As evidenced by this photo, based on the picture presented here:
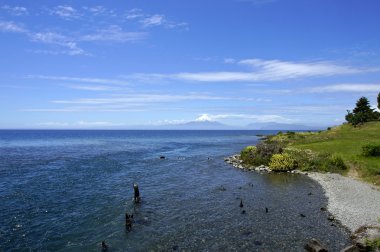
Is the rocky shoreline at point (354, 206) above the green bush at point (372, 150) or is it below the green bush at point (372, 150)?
below

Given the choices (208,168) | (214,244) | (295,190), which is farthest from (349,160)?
(214,244)

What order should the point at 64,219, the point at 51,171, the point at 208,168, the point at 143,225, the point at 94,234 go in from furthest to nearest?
the point at 208,168
the point at 51,171
the point at 64,219
the point at 143,225
the point at 94,234

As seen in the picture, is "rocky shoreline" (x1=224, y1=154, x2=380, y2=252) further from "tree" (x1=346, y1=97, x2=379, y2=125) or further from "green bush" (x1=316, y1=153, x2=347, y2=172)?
"tree" (x1=346, y1=97, x2=379, y2=125)

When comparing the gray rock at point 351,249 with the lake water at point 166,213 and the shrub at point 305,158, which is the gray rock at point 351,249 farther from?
the shrub at point 305,158

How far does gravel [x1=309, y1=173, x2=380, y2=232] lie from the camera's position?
95.8 ft

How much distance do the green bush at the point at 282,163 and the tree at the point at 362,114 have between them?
62.6 metres

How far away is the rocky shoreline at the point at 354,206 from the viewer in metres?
24.2

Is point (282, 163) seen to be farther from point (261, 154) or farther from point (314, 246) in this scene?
point (314, 246)

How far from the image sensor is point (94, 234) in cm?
2795

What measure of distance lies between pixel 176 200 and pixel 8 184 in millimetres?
28139

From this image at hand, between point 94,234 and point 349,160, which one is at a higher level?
point 349,160

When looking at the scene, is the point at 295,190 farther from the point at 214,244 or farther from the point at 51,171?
the point at 51,171

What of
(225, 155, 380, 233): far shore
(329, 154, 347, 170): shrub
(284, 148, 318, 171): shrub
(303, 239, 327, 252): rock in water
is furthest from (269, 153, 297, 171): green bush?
(303, 239, 327, 252): rock in water

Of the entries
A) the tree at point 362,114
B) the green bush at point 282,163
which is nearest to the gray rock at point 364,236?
the green bush at point 282,163
